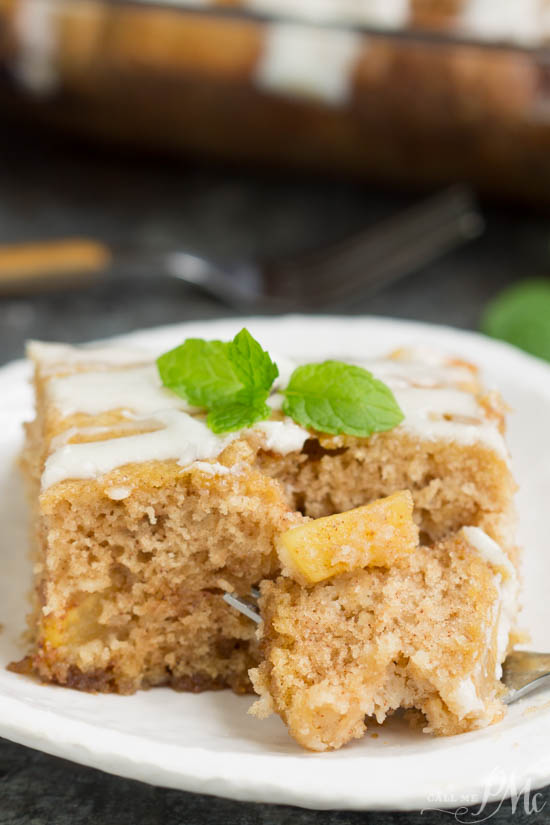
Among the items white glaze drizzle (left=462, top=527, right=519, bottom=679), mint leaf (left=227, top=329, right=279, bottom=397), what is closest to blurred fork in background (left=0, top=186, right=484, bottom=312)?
mint leaf (left=227, top=329, right=279, bottom=397)

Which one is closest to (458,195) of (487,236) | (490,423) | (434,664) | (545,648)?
(487,236)

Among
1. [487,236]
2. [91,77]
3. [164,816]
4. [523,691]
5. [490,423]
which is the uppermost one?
[91,77]

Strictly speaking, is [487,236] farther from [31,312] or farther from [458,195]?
[31,312]

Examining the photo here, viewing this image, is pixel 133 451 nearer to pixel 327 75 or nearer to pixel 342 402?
pixel 342 402

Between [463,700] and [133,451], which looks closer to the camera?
[463,700]

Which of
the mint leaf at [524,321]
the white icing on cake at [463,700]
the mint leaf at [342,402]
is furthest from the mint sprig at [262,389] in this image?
the mint leaf at [524,321]

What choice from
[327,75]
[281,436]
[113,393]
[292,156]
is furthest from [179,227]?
[281,436]

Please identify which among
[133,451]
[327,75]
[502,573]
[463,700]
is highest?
[327,75]

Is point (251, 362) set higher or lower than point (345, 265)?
lower
